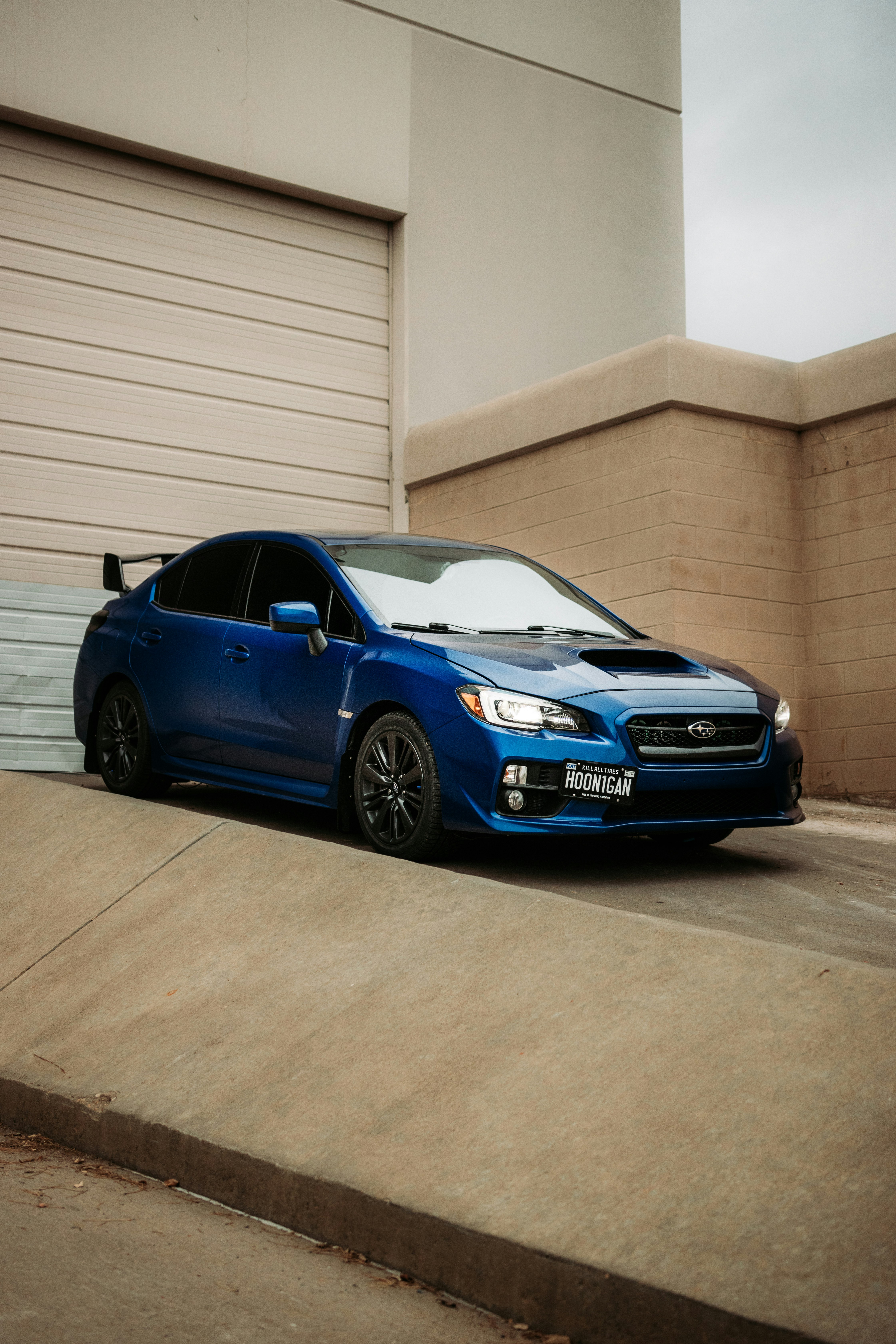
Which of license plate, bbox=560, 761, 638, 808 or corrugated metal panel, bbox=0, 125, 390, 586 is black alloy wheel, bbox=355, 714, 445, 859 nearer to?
license plate, bbox=560, 761, 638, 808

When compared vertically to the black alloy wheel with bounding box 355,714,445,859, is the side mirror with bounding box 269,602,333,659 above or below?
above

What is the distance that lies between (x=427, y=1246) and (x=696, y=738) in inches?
131

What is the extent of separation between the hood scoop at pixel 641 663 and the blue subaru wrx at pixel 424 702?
12 millimetres

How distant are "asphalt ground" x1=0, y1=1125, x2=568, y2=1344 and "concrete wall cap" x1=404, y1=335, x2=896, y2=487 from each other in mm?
8555

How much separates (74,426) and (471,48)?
6.27 metres

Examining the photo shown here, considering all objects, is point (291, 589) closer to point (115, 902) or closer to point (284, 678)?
point (284, 678)

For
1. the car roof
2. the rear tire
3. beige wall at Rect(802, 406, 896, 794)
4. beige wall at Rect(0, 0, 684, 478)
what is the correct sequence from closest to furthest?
1. the car roof
2. the rear tire
3. beige wall at Rect(802, 406, 896, 794)
4. beige wall at Rect(0, 0, 684, 478)

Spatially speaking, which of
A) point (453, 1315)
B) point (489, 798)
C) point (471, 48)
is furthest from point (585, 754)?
point (471, 48)

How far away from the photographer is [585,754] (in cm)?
588

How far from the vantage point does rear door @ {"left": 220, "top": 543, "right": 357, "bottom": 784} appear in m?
6.69

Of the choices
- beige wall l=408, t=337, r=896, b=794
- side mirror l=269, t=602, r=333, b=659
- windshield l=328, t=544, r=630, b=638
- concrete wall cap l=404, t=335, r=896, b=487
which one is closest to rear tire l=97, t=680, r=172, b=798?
side mirror l=269, t=602, r=333, b=659

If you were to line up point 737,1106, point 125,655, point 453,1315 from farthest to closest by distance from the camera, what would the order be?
point 125,655, point 737,1106, point 453,1315

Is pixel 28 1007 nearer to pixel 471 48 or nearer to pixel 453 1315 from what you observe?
pixel 453 1315

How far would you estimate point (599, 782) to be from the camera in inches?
232
